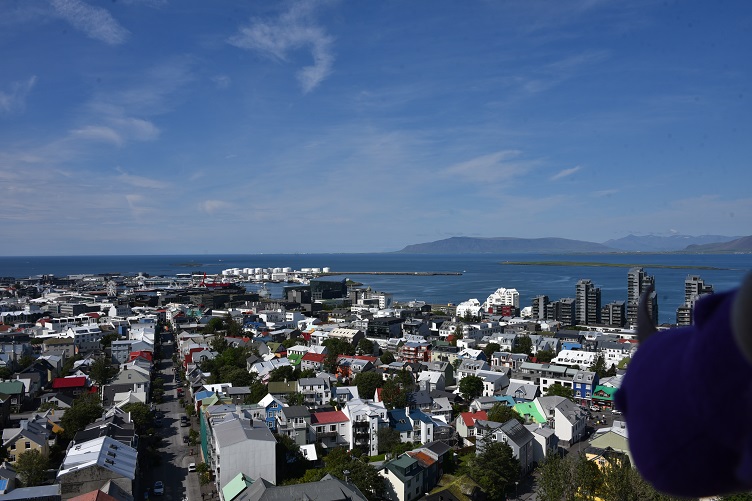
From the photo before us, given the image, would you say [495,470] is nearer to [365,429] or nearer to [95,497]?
[365,429]

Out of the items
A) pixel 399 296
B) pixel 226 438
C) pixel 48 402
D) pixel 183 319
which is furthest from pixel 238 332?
pixel 399 296

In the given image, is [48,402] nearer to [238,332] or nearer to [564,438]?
[238,332]

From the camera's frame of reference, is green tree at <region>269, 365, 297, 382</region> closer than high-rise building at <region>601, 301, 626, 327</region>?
Yes

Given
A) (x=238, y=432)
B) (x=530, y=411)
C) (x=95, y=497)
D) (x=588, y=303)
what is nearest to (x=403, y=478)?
(x=238, y=432)

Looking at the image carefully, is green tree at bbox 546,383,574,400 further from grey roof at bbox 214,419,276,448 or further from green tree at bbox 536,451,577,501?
grey roof at bbox 214,419,276,448

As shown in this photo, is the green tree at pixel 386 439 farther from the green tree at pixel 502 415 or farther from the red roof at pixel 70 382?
the red roof at pixel 70 382

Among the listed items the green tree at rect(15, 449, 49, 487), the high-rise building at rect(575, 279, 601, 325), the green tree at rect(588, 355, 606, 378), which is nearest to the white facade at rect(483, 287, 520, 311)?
the high-rise building at rect(575, 279, 601, 325)

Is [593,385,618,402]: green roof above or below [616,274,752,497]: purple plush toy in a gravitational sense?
below
